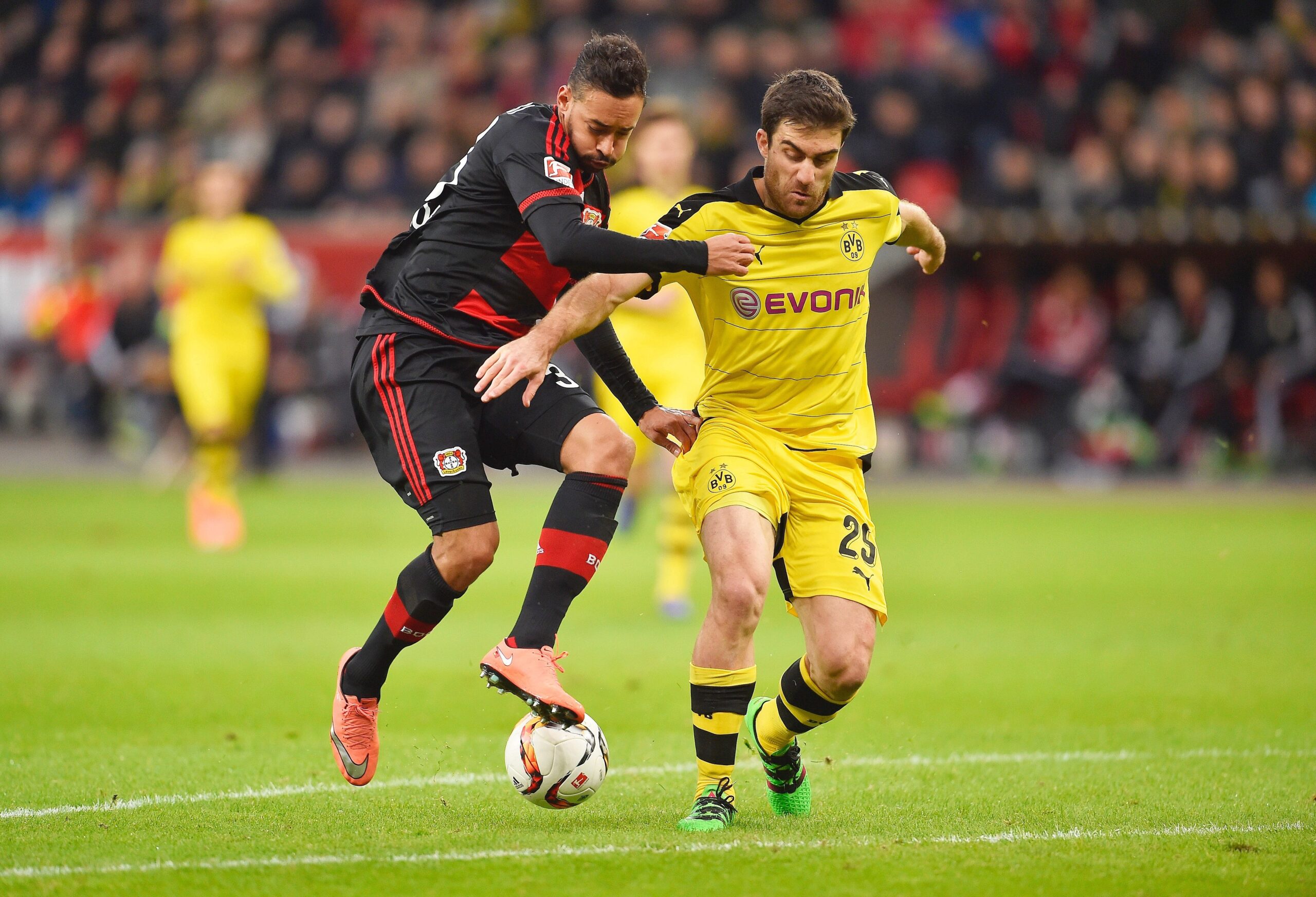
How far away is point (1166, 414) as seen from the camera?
60.8 feet

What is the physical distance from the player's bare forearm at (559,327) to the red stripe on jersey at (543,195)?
0.27 meters

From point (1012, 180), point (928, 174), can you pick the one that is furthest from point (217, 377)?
point (1012, 180)

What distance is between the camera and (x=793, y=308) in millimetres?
4992

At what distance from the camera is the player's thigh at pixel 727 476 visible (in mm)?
4797

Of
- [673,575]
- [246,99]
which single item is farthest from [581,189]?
[246,99]

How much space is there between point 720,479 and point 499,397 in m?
0.80

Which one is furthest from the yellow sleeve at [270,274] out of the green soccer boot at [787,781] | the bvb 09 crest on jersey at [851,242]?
the green soccer boot at [787,781]

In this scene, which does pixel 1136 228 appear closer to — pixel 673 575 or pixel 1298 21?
pixel 1298 21

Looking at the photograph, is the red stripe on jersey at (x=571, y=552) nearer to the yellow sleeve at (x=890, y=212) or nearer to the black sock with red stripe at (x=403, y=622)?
the black sock with red stripe at (x=403, y=622)

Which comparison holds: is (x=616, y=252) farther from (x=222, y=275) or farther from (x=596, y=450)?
(x=222, y=275)

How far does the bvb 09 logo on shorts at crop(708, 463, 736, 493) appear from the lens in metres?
4.81

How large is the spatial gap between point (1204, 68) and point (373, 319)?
676 inches

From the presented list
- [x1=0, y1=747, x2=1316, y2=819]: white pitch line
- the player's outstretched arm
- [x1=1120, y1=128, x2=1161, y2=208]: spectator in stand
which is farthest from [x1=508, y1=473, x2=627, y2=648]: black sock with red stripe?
[x1=1120, y1=128, x2=1161, y2=208]: spectator in stand

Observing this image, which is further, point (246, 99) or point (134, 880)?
point (246, 99)
